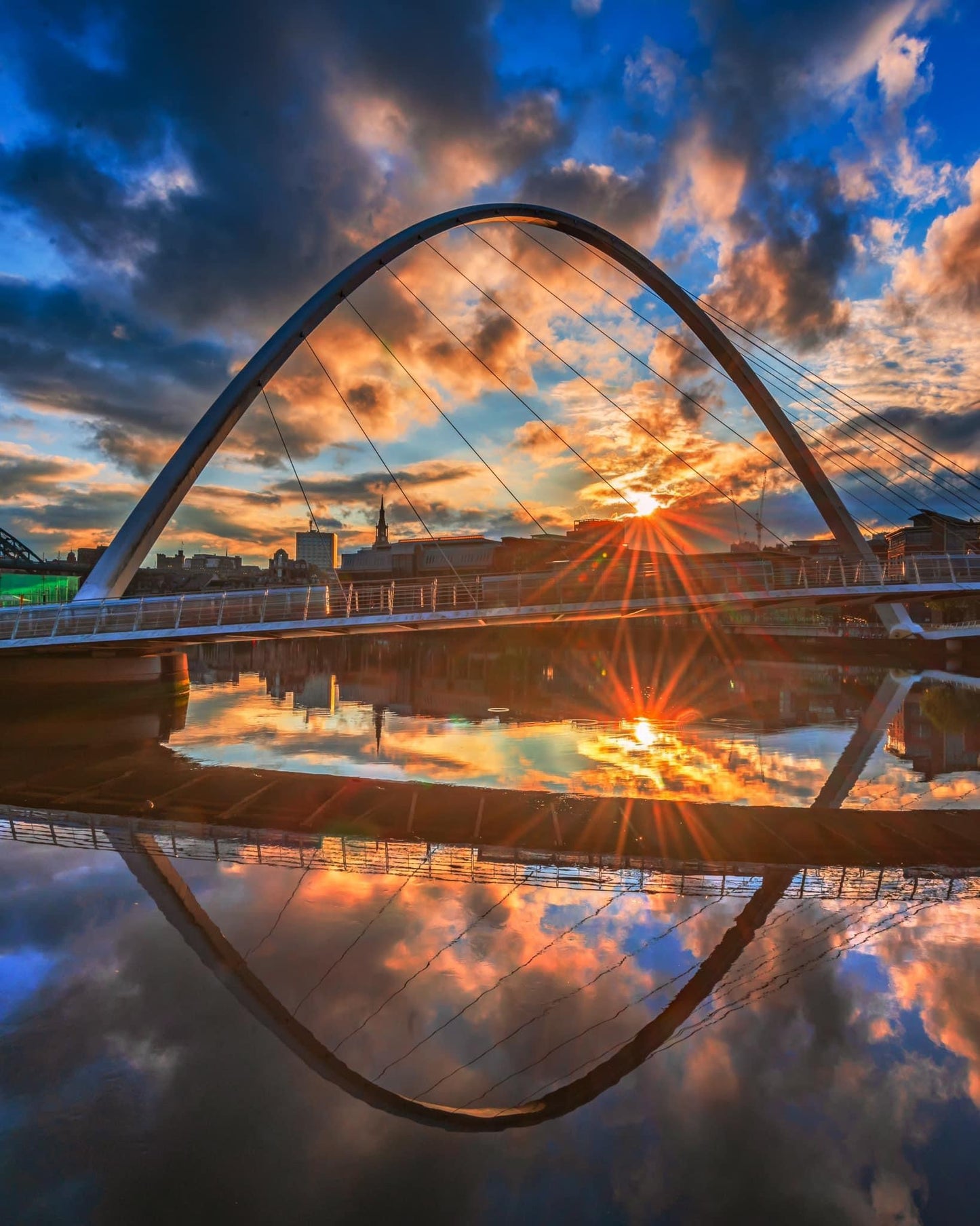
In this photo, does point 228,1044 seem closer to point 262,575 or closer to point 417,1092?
point 417,1092

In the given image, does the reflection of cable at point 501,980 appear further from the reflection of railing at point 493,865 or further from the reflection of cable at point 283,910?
the reflection of cable at point 283,910

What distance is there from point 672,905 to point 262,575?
412 feet

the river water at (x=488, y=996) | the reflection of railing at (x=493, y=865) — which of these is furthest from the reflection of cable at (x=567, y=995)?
the reflection of railing at (x=493, y=865)

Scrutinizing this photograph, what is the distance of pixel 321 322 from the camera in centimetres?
3353

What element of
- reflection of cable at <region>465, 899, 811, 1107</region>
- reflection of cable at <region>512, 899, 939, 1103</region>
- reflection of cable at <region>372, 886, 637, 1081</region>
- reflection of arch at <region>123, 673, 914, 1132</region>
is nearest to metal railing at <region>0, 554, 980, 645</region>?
reflection of arch at <region>123, 673, 914, 1132</region>

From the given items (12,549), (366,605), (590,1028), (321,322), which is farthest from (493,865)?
(12,549)

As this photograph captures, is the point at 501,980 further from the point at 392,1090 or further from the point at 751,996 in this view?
the point at 751,996

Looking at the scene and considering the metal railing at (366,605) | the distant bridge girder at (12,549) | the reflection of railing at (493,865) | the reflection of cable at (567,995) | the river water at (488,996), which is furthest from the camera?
the distant bridge girder at (12,549)

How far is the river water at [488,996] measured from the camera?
16.8 ft

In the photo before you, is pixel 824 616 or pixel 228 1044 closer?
pixel 228 1044

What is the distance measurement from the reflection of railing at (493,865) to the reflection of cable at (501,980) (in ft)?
2.41

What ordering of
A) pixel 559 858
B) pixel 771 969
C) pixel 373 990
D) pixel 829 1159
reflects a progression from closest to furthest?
pixel 829 1159 < pixel 373 990 < pixel 771 969 < pixel 559 858

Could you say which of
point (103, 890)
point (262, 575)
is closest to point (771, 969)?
point (103, 890)

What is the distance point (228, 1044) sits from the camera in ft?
21.9
